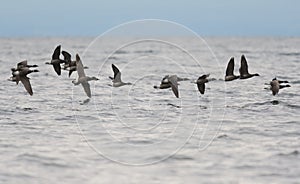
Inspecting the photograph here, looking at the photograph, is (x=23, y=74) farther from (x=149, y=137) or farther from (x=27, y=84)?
(x=149, y=137)

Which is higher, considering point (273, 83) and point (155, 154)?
point (273, 83)

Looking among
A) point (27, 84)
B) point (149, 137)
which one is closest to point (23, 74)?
point (27, 84)

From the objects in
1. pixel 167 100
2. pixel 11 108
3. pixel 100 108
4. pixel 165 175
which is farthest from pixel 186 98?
pixel 165 175

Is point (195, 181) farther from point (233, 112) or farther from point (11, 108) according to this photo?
point (11, 108)

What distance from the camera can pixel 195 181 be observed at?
14609 millimetres

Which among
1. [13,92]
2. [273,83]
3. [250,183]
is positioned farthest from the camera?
[13,92]

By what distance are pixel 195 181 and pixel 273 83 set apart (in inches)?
482

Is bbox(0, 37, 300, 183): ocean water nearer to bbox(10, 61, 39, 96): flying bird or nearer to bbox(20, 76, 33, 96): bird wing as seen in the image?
bbox(20, 76, 33, 96): bird wing

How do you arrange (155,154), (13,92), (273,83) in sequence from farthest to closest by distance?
(13,92), (273,83), (155,154)

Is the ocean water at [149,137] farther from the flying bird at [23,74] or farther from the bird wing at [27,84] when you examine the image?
the flying bird at [23,74]

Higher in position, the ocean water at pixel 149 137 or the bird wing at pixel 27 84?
the bird wing at pixel 27 84

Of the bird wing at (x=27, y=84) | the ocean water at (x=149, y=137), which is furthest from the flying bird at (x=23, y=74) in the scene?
the ocean water at (x=149, y=137)

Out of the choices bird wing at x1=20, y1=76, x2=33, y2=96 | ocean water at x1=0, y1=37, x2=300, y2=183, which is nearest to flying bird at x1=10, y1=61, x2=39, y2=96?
bird wing at x1=20, y1=76, x2=33, y2=96

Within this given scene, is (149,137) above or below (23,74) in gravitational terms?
below
